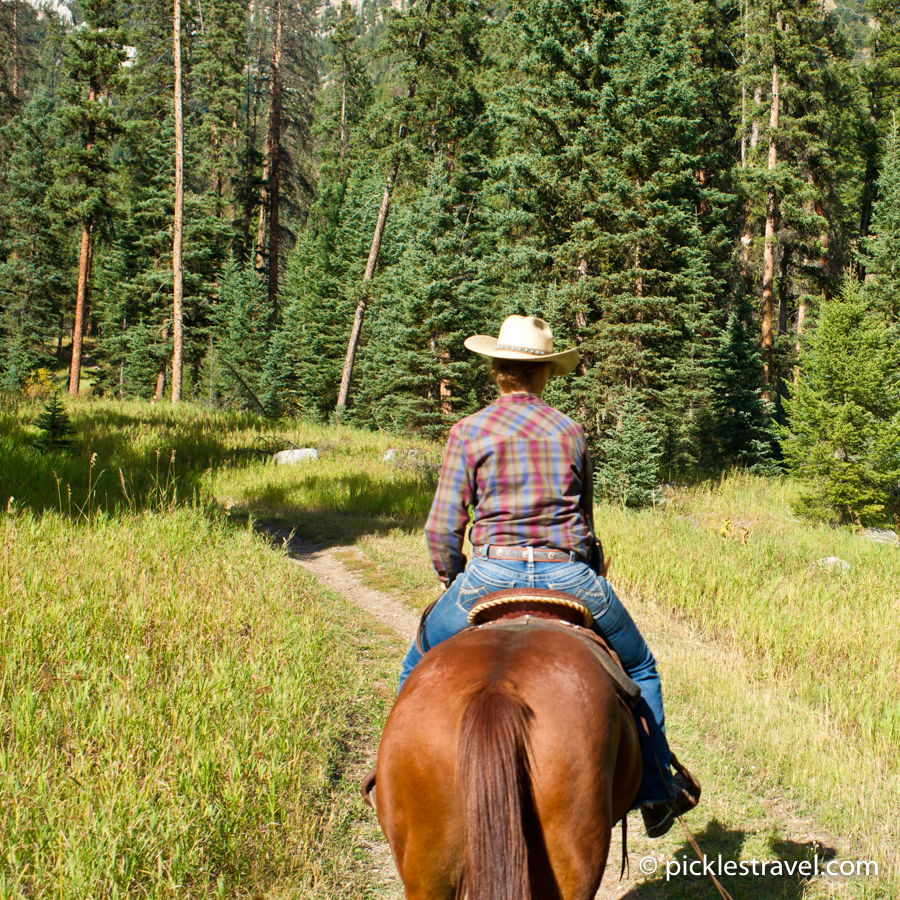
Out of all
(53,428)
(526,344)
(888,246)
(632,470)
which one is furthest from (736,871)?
(888,246)

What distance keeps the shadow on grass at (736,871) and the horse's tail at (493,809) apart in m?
2.16

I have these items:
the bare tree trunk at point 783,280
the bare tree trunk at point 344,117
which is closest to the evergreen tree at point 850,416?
the bare tree trunk at point 783,280

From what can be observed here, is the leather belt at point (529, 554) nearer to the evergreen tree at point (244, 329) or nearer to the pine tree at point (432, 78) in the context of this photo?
the pine tree at point (432, 78)

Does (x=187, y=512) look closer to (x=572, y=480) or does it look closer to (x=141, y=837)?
(x=141, y=837)

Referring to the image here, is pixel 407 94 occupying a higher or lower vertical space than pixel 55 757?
higher

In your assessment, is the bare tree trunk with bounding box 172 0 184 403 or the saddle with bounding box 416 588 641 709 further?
the bare tree trunk with bounding box 172 0 184 403

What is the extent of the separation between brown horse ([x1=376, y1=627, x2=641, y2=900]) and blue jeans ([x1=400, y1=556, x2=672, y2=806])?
0.55 m

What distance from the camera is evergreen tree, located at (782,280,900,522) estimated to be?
14703 millimetres

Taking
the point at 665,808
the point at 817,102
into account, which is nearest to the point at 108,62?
the point at 817,102

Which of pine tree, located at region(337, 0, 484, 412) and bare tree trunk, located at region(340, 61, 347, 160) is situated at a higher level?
bare tree trunk, located at region(340, 61, 347, 160)

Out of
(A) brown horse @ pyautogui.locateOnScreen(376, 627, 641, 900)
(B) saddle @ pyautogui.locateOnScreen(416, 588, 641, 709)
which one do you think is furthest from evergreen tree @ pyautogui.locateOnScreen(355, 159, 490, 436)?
(A) brown horse @ pyautogui.locateOnScreen(376, 627, 641, 900)

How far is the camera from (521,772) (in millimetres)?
2025

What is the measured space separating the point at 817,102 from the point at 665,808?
30109mm

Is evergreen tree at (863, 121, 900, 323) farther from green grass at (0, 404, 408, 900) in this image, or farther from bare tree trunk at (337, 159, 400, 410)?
green grass at (0, 404, 408, 900)
